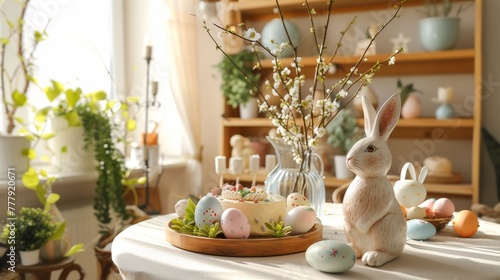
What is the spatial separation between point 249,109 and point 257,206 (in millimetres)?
2012

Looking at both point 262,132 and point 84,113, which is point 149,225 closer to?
point 84,113

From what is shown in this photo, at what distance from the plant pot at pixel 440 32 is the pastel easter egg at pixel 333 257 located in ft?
6.70

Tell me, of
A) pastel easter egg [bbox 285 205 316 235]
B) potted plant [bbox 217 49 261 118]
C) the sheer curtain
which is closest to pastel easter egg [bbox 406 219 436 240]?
pastel easter egg [bbox 285 205 316 235]

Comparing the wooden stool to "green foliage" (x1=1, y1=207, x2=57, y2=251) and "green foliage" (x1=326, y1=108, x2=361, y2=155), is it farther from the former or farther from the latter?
"green foliage" (x1=326, y1=108, x2=361, y2=155)

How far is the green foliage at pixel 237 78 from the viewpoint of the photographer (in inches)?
126

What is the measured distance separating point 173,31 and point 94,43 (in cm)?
49

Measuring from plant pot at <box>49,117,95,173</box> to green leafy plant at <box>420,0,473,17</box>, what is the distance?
203 centimetres

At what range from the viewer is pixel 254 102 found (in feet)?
10.9

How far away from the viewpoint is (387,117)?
48.6 inches

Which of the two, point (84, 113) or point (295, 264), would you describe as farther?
point (84, 113)

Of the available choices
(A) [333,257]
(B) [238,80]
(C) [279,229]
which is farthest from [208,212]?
(B) [238,80]

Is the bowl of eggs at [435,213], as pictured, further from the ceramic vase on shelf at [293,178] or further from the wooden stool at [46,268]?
the wooden stool at [46,268]

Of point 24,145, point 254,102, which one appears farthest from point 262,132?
point 24,145

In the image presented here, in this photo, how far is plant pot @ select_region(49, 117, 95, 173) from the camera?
2549 mm
